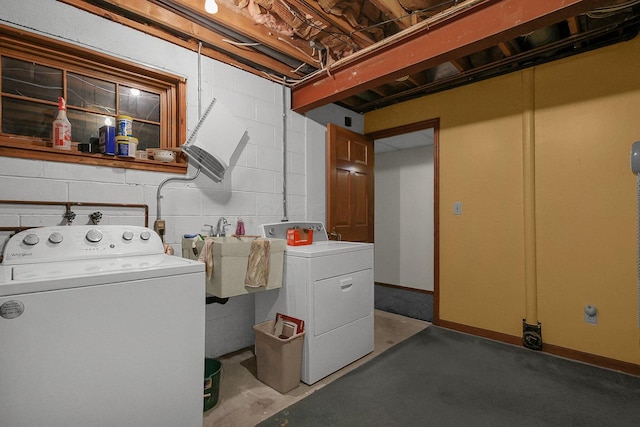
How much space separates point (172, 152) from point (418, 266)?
348cm

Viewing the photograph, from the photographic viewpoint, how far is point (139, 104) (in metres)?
2.05

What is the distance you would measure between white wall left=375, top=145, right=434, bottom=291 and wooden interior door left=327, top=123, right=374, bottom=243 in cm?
109

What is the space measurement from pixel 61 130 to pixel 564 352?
141 inches

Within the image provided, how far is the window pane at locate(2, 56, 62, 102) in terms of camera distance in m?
1.62

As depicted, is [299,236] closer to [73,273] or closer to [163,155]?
[163,155]

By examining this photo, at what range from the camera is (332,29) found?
2.20 metres

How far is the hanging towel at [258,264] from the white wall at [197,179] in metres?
0.61

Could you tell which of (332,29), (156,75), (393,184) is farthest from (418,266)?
(156,75)

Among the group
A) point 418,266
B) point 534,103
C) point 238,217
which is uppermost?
point 534,103

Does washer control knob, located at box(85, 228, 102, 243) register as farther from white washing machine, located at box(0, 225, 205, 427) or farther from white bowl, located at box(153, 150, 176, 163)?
white bowl, located at box(153, 150, 176, 163)

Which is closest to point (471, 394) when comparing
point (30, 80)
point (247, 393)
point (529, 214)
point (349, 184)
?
point (247, 393)

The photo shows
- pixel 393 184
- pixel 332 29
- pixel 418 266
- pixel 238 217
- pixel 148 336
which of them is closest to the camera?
pixel 148 336

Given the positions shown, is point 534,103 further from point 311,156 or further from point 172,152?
point 172,152

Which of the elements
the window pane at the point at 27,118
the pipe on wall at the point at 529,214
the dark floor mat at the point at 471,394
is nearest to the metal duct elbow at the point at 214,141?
the window pane at the point at 27,118
